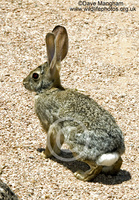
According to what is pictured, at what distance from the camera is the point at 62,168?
6625mm

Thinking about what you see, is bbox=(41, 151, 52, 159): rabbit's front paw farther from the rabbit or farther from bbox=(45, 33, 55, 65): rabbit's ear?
bbox=(45, 33, 55, 65): rabbit's ear

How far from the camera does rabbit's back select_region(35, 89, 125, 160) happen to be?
6075 millimetres

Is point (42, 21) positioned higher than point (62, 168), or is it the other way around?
point (42, 21)

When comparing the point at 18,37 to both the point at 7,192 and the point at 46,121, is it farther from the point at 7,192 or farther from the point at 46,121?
the point at 7,192

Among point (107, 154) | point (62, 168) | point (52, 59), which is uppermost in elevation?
point (52, 59)

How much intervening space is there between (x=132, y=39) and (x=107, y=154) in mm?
5248

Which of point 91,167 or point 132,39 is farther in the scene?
point 132,39

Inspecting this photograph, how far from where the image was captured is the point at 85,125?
6176 millimetres

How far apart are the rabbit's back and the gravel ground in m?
0.56

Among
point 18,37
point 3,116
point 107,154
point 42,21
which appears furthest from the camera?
point 42,21

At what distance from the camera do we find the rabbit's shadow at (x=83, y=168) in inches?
255

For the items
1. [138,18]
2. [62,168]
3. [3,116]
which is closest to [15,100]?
[3,116]

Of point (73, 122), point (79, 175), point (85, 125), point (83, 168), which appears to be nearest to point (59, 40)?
point (73, 122)

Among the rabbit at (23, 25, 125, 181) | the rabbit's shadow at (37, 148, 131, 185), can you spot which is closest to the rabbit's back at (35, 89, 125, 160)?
the rabbit at (23, 25, 125, 181)
